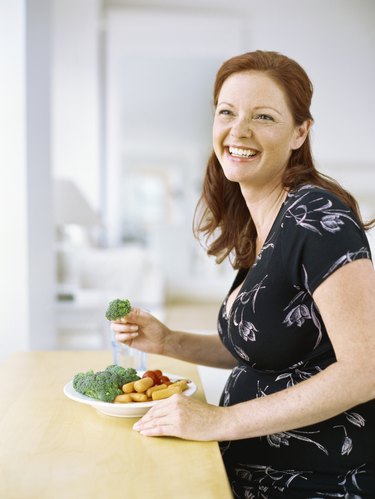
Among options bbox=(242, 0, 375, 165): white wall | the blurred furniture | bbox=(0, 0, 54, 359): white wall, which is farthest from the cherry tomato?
bbox=(242, 0, 375, 165): white wall

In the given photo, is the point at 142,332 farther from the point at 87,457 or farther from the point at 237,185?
the point at 87,457

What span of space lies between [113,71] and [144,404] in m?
5.83

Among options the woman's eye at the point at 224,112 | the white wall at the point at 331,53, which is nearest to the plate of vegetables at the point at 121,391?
the woman's eye at the point at 224,112

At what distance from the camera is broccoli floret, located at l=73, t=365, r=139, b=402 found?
120 cm

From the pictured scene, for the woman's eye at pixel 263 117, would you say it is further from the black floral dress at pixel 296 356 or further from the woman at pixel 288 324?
the black floral dress at pixel 296 356

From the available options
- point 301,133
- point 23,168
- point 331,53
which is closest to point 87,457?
point 301,133

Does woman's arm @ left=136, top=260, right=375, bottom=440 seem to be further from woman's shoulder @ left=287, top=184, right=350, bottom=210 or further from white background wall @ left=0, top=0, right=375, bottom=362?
white background wall @ left=0, top=0, right=375, bottom=362

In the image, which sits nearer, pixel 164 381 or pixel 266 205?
pixel 164 381

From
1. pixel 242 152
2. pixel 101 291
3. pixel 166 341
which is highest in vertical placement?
pixel 242 152

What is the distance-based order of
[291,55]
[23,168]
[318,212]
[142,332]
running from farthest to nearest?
Answer: [291,55] < [23,168] < [142,332] < [318,212]

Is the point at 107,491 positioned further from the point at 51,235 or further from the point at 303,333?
the point at 51,235

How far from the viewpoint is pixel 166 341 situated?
1.59 meters

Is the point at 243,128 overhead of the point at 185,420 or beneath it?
overhead

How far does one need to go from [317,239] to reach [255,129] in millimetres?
370
